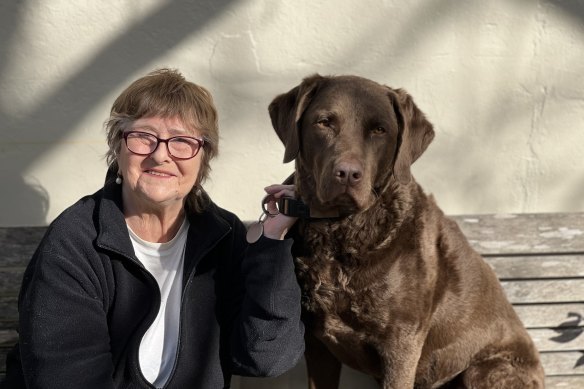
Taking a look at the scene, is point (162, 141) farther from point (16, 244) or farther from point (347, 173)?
point (16, 244)

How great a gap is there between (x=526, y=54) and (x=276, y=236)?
1.57 meters

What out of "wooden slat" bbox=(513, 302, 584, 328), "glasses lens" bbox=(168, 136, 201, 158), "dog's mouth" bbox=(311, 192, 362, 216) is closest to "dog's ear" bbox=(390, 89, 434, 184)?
"dog's mouth" bbox=(311, 192, 362, 216)

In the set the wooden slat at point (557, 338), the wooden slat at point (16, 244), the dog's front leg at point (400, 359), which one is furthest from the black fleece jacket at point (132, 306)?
the wooden slat at point (557, 338)

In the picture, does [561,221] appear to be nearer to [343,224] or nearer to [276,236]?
[343,224]

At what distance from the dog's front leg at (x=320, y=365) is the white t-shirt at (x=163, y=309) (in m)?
0.69

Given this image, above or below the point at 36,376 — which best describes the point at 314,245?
above

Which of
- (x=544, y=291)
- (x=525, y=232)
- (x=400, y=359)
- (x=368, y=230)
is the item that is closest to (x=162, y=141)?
(x=368, y=230)

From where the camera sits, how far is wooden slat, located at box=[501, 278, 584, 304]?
121 inches

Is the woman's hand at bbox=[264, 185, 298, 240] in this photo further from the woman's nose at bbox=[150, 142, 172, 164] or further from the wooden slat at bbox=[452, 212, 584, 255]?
the wooden slat at bbox=[452, 212, 584, 255]

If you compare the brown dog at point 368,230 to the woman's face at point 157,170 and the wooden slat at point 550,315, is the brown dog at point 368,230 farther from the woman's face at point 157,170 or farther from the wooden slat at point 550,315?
the wooden slat at point 550,315

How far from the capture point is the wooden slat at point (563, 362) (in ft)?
10.4

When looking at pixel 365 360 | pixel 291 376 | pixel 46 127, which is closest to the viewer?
pixel 365 360

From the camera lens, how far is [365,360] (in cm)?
250

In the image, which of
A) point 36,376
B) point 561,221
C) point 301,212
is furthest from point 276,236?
point 561,221
